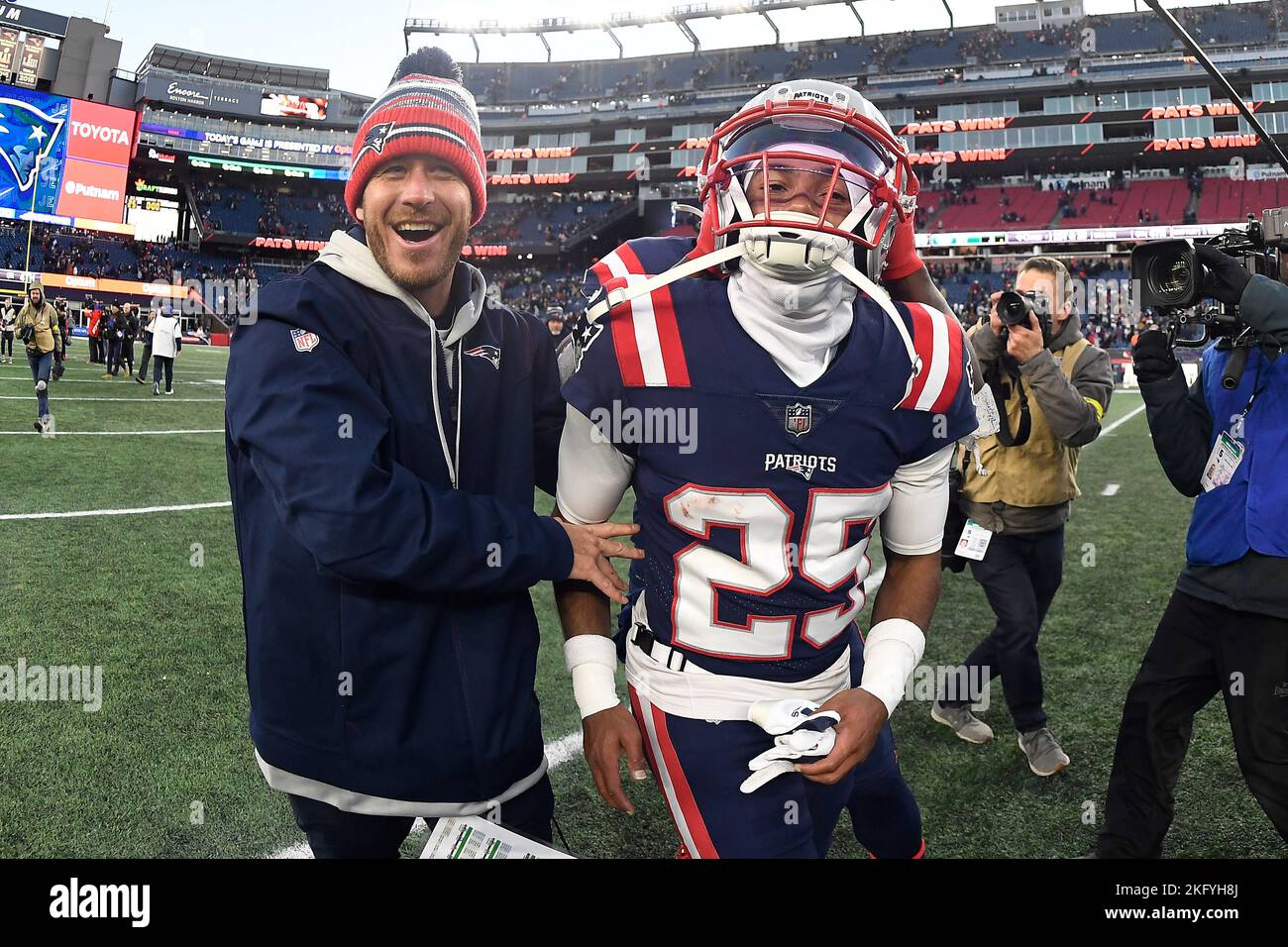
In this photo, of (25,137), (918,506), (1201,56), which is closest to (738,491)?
(918,506)

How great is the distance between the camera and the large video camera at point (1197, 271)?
243 cm

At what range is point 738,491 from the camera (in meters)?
1.63

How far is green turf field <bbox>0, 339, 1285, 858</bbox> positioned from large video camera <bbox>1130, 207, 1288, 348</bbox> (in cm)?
167

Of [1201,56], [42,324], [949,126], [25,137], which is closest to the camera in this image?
[1201,56]

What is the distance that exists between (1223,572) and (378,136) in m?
2.49

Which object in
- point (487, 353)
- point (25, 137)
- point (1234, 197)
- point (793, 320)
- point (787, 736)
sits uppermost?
point (1234, 197)

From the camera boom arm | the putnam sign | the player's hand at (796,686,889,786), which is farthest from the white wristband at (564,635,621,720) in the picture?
the putnam sign

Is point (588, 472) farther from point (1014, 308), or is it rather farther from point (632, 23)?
point (632, 23)

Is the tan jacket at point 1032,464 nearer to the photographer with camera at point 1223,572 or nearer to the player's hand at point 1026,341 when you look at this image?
the player's hand at point 1026,341

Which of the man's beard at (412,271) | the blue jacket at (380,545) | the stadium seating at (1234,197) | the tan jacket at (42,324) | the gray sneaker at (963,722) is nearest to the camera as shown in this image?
the blue jacket at (380,545)

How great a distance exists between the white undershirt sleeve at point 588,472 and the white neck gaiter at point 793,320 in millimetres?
361

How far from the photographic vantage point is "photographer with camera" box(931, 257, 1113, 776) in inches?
135

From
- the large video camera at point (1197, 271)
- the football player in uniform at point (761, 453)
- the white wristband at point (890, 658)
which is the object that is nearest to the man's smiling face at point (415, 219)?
the football player in uniform at point (761, 453)

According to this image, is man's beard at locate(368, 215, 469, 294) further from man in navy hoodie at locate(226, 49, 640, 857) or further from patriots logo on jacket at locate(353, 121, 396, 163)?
patriots logo on jacket at locate(353, 121, 396, 163)
